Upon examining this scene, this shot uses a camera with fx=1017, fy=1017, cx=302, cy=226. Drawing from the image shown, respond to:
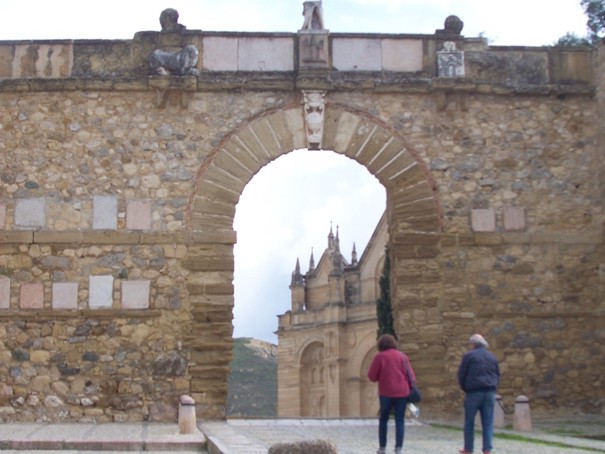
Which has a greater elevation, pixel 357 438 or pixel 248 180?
pixel 248 180

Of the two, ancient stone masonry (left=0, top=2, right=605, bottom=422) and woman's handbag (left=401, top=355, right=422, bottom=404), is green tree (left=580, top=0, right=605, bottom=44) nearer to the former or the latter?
ancient stone masonry (left=0, top=2, right=605, bottom=422)

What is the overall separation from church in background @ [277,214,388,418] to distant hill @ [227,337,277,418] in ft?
20.2

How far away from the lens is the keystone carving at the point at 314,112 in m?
15.0

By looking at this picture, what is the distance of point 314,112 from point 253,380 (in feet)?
133

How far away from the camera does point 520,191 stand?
15.2 metres

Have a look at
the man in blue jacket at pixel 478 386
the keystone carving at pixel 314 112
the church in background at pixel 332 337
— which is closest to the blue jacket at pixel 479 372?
the man in blue jacket at pixel 478 386

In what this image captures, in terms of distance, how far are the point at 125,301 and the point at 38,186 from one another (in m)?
2.12

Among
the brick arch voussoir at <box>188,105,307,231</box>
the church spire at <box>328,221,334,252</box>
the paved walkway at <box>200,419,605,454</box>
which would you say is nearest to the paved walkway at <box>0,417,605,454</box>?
the paved walkway at <box>200,419,605,454</box>

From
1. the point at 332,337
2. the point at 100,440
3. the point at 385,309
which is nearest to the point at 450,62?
the point at 385,309

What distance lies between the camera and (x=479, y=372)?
10016mm

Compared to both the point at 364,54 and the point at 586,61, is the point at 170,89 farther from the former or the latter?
the point at 586,61

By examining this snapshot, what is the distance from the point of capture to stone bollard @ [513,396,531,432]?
42.4 feet

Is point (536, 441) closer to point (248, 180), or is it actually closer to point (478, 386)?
point (478, 386)

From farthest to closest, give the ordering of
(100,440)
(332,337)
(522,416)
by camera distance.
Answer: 1. (332,337)
2. (522,416)
3. (100,440)
